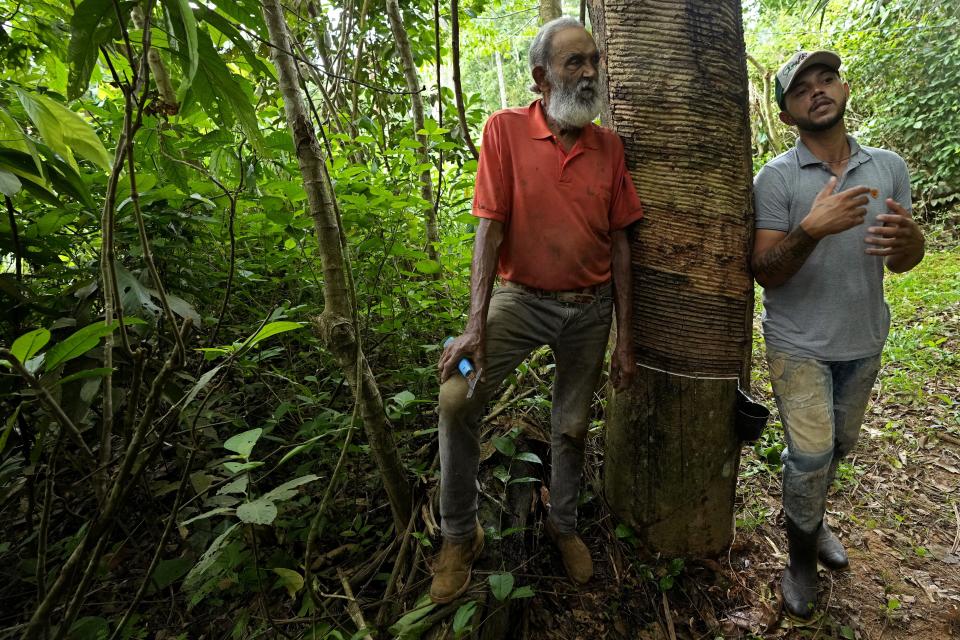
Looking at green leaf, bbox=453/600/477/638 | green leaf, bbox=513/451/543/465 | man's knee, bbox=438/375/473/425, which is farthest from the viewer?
green leaf, bbox=513/451/543/465

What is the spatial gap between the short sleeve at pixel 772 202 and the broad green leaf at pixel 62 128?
2.29m

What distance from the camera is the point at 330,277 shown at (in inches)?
68.9

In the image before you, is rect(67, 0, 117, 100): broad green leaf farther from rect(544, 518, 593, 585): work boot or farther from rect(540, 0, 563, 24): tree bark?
rect(540, 0, 563, 24): tree bark

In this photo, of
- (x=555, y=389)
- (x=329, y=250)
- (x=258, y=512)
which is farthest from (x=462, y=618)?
(x=329, y=250)

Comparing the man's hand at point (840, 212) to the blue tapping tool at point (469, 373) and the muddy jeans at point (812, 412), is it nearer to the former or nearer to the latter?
the muddy jeans at point (812, 412)

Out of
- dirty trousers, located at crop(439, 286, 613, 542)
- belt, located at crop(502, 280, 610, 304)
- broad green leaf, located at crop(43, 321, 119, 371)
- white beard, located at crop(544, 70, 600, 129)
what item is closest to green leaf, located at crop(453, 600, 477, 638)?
dirty trousers, located at crop(439, 286, 613, 542)

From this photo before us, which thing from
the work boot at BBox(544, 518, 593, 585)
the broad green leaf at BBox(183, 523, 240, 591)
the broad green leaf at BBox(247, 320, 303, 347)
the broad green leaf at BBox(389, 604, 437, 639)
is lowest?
the work boot at BBox(544, 518, 593, 585)

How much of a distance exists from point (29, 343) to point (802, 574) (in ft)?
9.33

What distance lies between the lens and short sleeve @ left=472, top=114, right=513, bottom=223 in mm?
1904

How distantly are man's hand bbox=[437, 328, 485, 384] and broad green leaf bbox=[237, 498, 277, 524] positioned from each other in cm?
74

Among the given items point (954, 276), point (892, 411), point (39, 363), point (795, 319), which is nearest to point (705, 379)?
point (795, 319)

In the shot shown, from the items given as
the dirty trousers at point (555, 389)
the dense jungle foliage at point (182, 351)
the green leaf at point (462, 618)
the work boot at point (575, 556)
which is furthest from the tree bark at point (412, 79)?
the green leaf at point (462, 618)

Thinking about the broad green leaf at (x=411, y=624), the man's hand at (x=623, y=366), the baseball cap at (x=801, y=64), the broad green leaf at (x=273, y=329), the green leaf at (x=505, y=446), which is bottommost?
the broad green leaf at (x=411, y=624)

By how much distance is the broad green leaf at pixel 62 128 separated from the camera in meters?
0.96
